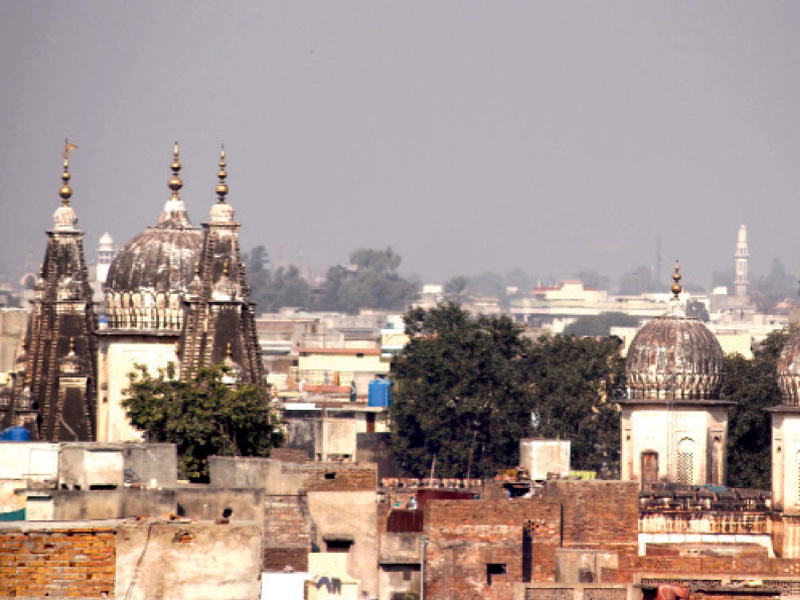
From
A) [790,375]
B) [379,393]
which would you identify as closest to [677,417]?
[790,375]

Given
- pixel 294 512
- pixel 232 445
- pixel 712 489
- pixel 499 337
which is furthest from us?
pixel 499 337

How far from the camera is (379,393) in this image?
329ft

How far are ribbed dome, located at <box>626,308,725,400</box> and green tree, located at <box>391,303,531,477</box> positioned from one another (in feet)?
62.1

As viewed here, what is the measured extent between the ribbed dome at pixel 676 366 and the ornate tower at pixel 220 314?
29.0 ft

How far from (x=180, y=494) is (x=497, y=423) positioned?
4983 cm

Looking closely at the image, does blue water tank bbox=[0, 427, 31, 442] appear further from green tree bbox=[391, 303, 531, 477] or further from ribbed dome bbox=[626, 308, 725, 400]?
green tree bbox=[391, 303, 531, 477]

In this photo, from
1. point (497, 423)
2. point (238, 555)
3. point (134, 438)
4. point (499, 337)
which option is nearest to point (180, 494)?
point (238, 555)

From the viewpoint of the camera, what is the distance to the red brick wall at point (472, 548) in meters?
44.0

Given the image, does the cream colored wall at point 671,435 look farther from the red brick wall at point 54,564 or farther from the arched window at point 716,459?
the red brick wall at point 54,564

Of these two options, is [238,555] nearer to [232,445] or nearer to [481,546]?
[481,546]

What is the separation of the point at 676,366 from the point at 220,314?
399 inches

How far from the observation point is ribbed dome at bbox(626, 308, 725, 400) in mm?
63812

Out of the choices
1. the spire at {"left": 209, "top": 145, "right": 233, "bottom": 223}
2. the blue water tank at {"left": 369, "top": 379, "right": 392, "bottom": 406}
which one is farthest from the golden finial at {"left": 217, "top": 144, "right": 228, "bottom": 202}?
the blue water tank at {"left": 369, "top": 379, "right": 392, "bottom": 406}

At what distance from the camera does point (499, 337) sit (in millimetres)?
92438
